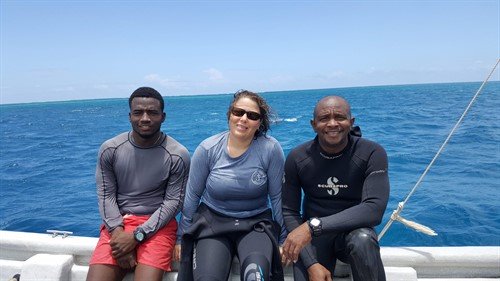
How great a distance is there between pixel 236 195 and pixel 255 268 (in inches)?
19.9

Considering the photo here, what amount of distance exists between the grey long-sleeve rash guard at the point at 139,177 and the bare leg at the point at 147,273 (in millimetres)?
339

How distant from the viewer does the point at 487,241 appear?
5.72 m

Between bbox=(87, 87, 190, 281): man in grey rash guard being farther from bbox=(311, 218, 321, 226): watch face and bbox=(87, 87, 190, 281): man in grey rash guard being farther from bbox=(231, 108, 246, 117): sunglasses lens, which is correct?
bbox=(311, 218, 321, 226): watch face

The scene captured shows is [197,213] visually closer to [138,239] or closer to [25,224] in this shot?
[138,239]

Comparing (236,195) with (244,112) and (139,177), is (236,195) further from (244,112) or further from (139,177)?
(139,177)

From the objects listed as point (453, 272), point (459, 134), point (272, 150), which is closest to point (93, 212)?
point (272, 150)

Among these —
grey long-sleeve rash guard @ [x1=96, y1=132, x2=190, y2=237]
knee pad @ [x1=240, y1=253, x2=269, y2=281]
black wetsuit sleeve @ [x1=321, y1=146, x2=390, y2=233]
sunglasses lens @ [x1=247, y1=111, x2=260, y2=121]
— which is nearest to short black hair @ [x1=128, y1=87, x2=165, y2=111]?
grey long-sleeve rash guard @ [x1=96, y1=132, x2=190, y2=237]

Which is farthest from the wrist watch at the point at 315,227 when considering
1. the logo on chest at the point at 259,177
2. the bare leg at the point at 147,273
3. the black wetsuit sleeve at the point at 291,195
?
the bare leg at the point at 147,273

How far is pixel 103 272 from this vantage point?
7.68 ft

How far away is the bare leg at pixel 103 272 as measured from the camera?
2.32 m

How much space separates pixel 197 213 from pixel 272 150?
695 millimetres

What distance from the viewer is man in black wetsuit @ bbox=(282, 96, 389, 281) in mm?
2168

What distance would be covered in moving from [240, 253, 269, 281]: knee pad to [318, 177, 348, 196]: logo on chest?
62cm

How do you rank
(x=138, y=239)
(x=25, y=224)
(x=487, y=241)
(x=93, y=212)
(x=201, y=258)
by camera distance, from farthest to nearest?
(x=93, y=212), (x=25, y=224), (x=487, y=241), (x=138, y=239), (x=201, y=258)
